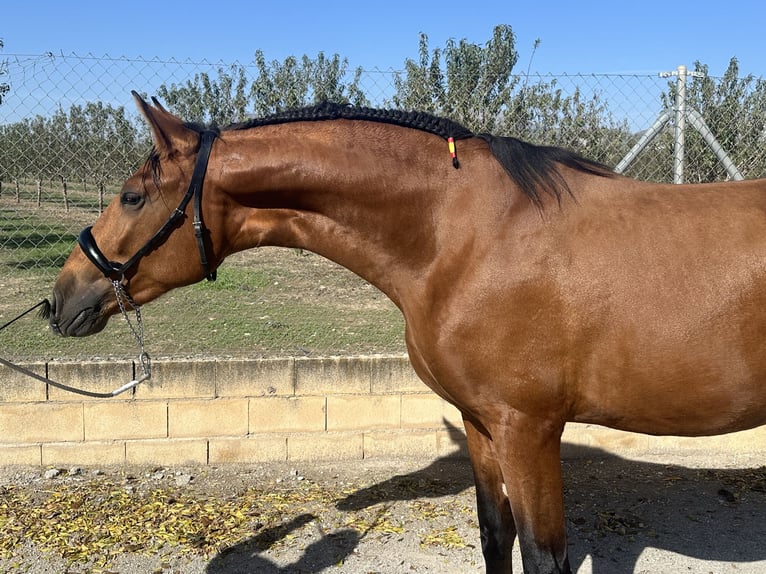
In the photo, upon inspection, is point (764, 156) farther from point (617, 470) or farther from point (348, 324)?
point (348, 324)

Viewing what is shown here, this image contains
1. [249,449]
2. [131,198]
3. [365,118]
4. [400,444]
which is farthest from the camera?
[400,444]

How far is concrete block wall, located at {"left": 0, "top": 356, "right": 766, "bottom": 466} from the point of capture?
4.43 meters

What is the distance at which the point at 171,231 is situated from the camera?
2520mm

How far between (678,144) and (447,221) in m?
3.44

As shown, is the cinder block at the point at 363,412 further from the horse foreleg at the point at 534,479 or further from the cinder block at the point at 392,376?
the horse foreleg at the point at 534,479

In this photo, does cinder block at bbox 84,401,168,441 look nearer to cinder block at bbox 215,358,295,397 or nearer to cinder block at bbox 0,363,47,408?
cinder block at bbox 0,363,47,408

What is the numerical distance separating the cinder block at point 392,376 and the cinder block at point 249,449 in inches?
30.0

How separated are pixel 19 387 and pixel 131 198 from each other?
8.44 ft

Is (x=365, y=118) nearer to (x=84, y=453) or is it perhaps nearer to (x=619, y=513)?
(x=619, y=513)

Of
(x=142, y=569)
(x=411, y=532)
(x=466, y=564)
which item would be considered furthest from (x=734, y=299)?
(x=142, y=569)

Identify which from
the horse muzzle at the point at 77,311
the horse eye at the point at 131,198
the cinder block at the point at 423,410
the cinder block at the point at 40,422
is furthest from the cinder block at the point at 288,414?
the horse eye at the point at 131,198

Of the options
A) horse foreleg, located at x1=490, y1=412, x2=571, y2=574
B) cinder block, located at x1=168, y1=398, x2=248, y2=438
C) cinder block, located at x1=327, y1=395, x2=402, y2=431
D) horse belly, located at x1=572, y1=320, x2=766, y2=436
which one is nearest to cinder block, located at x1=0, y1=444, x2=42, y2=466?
cinder block, located at x1=168, y1=398, x2=248, y2=438

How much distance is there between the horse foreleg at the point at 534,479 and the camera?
2461 mm

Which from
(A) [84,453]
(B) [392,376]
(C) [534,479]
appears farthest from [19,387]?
(C) [534,479]
